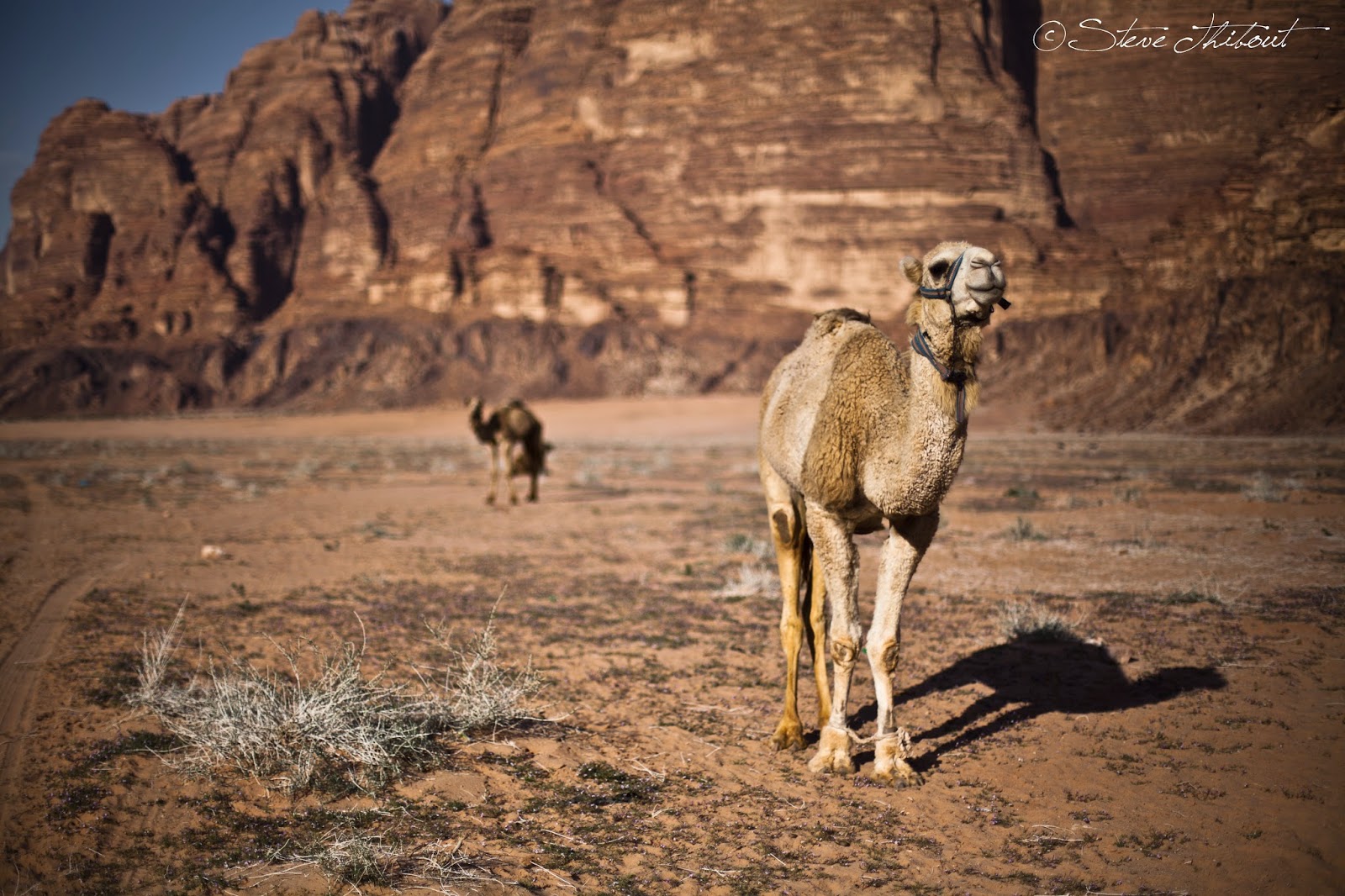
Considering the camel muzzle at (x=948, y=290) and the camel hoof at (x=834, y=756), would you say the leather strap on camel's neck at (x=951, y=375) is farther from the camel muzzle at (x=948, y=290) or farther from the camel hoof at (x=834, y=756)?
the camel hoof at (x=834, y=756)

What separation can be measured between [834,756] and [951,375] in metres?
2.38

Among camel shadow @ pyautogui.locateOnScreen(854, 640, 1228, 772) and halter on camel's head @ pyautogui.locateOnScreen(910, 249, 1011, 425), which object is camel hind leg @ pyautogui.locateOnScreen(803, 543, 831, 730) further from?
halter on camel's head @ pyautogui.locateOnScreen(910, 249, 1011, 425)

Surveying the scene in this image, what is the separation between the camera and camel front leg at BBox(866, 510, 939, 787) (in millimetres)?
4816

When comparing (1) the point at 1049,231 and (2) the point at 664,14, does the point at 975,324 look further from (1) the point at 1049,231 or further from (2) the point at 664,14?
(2) the point at 664,14

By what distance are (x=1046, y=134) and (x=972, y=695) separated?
103125 millimetres

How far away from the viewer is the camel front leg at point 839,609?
16.0 feet

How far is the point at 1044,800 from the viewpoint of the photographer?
470 centimetres

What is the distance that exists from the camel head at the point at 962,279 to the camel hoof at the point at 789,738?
9.08 feet

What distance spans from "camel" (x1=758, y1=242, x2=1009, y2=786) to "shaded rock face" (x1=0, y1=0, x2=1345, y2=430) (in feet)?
195

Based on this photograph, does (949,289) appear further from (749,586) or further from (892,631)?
(749,586)

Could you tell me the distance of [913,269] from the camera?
4.35 meters

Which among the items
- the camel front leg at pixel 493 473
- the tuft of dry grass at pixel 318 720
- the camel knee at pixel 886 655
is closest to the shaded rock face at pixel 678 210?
the camel front leg at pixel 493 473

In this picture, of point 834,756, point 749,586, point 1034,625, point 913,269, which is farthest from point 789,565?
point 749,586
